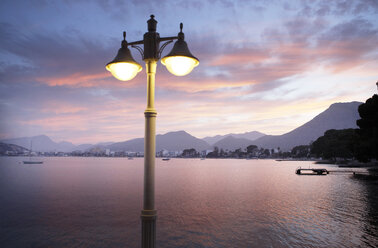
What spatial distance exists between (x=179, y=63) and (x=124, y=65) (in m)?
1.33

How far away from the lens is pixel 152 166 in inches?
217

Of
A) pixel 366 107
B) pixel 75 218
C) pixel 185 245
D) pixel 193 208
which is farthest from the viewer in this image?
pixel 366 107

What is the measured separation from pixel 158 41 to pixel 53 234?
2926 cm

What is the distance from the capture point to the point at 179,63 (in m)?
5.85

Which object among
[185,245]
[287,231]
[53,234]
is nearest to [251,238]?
[287,231]

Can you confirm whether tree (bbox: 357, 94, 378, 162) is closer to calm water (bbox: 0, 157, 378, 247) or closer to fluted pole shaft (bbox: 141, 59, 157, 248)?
calm water (bbox: 0, 157, 378, 247)

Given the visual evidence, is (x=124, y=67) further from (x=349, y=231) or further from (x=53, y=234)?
(x=349, y=231)

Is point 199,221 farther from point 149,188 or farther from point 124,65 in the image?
point 124,65

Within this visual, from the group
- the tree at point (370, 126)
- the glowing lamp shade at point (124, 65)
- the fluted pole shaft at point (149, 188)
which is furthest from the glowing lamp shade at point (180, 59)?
the tree at point (370, 126)

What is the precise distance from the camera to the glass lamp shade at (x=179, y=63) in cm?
578

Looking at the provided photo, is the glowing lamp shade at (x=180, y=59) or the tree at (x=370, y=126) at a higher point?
the tree at (x=370, y=126)

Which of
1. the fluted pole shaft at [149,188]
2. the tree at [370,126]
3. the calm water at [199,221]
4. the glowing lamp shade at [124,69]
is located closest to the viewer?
the fluted pole shaft at [149,188]

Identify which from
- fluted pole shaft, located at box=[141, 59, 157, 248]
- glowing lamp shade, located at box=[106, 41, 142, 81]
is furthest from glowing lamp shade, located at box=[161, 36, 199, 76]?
fluted pole shaft, located at box=[141, 59, 157, 248]

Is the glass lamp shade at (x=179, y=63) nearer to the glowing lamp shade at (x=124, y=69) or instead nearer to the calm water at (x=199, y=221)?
the glowing lamp shade at (x=124, y=69)
